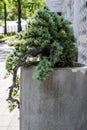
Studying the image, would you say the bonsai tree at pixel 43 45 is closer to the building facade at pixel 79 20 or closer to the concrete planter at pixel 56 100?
the concrete planter at pixel 56 100

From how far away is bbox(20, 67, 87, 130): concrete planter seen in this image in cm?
446

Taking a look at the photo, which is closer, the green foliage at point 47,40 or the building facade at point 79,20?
the green foliage at point 47,40

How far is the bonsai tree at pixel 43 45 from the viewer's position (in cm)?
452

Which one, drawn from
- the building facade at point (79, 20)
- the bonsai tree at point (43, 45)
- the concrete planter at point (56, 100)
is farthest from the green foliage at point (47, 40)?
the building facade at point (79, 20)

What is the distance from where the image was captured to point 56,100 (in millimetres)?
4496

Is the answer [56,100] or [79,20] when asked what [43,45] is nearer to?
[56,100]

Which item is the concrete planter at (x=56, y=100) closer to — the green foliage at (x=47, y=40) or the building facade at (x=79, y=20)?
the green foliage at (x=47, y=40)

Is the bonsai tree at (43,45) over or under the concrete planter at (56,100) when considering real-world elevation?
over

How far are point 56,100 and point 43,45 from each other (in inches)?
23.7

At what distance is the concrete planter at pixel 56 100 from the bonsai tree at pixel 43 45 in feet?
0.48

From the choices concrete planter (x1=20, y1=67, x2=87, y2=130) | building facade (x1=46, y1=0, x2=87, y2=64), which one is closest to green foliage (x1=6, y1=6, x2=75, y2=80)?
concrete planter (x1=20, y1=67, x2=87, y2=130)

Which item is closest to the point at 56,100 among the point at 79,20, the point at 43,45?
the point at 43,45

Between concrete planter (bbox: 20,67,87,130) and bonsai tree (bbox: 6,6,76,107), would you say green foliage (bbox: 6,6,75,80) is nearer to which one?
bonsai tree (bbox: 6,6,76,107)

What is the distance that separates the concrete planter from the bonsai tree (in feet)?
0.48
